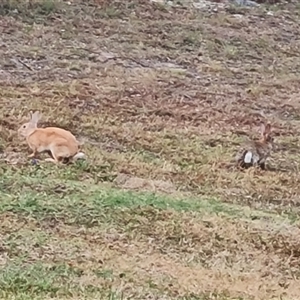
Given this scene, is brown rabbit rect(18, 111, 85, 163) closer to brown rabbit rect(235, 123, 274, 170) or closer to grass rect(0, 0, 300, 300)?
grass rect(0, 0, 300, 300)

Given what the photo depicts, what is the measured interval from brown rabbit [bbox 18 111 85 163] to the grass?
0.57ft

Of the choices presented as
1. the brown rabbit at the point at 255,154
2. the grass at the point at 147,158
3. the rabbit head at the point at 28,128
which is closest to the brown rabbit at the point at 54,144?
the rabbit head at the point at 28,128

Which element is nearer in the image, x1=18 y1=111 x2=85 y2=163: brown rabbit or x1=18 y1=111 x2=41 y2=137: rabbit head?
x1=18 y1=111 x2=85 y2=163: brown rabbit

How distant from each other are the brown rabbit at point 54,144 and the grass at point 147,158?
0.17 m

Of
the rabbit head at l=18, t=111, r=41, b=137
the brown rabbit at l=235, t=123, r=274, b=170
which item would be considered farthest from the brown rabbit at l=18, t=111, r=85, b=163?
the brown rabbit at l=235, t=123, r=274, b=170

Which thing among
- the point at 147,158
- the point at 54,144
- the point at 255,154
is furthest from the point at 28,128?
the point at 255,154

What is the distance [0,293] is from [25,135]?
11.6ft

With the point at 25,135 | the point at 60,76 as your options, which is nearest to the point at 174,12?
the point at 60,76

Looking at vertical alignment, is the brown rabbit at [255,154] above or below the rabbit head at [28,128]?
below

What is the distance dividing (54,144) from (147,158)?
1.16m

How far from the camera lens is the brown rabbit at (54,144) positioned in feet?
23.8

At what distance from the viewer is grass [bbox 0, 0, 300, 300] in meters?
5.00

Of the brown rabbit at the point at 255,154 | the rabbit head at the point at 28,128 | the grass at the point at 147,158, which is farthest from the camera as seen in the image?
the brown rabbit at the point at 255,154

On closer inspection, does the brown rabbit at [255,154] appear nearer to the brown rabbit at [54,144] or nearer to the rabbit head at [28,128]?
the brown rabbit at [54,144]
